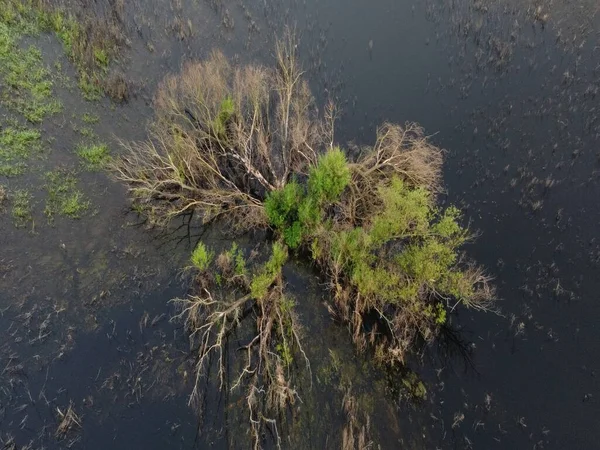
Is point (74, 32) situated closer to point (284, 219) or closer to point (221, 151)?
point (221, 151)

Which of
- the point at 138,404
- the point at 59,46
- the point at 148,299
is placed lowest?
the point at 138,404

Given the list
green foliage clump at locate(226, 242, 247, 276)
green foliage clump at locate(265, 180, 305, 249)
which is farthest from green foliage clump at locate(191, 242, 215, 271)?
green foliage clump at locate(265, 180, 305, 249)

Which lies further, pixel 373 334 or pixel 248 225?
pixel 248 225

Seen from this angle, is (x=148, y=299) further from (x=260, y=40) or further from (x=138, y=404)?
(x=260, y=40)

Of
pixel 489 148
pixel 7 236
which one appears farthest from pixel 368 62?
pixel 7 236

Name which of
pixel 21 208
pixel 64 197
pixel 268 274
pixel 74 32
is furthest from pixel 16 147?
pixel 268 274

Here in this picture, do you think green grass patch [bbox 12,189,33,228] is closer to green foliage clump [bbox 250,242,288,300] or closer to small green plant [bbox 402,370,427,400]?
green foliage clump [bbox 250,242,288,300]
